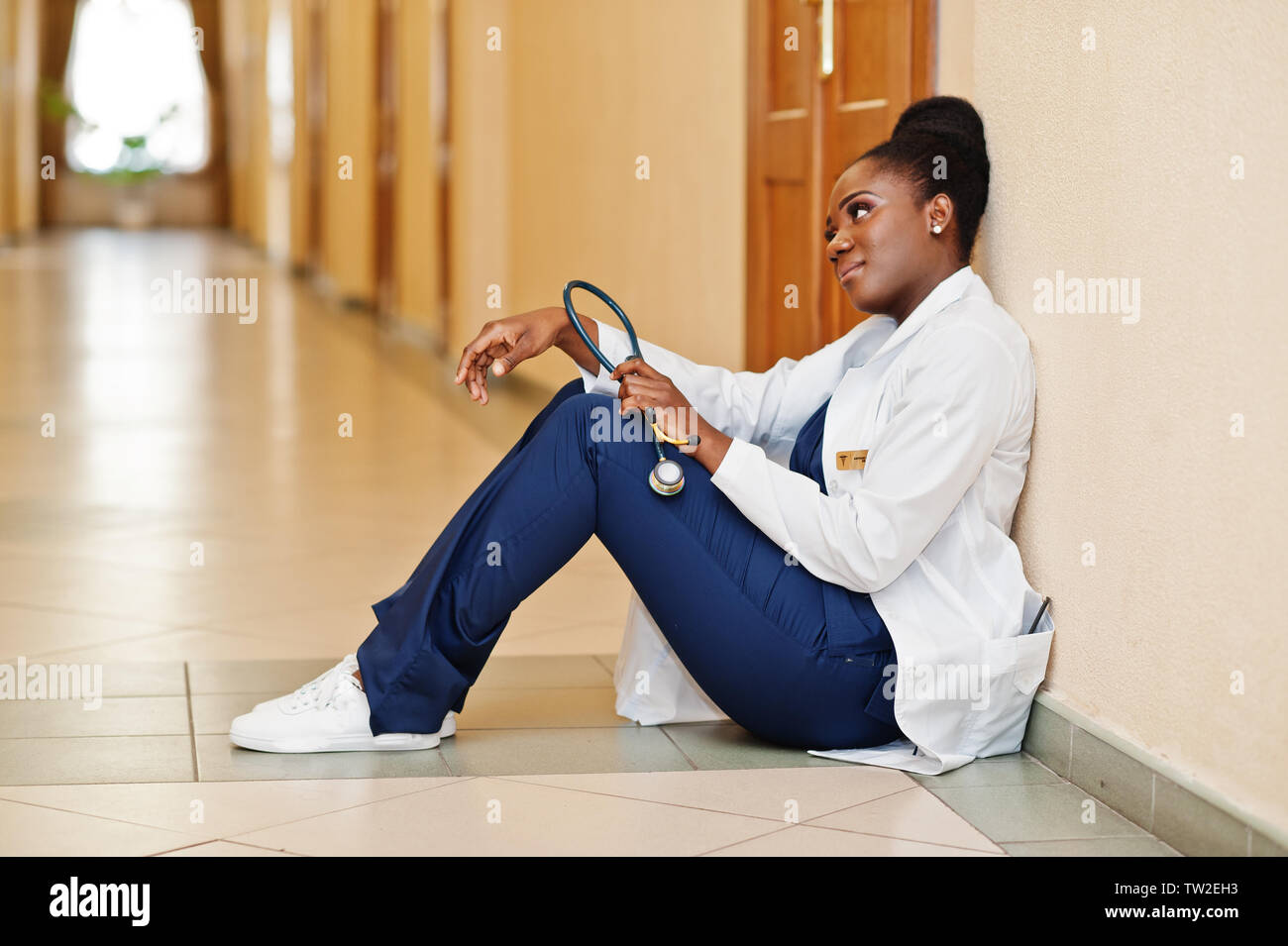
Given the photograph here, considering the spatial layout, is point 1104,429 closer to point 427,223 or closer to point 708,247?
point 708,247

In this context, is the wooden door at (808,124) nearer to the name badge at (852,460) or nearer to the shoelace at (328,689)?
the name badge at (852,460)

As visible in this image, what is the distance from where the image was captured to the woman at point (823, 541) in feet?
6.95

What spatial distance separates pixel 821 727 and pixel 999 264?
30.0 inches

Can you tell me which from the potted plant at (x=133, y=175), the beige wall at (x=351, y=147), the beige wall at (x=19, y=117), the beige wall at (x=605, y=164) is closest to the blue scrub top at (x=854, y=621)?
the beige wall at (x=605, y=164)

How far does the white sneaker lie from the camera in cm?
228

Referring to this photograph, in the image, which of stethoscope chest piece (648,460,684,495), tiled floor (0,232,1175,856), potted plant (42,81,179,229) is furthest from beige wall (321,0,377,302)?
stethoscope chest piece (648,460,684,495)

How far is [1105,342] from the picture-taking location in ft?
6.93

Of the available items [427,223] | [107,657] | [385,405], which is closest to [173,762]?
[107,657]

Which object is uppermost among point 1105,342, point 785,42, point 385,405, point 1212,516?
point 785,42

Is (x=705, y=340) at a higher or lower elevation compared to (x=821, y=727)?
higher

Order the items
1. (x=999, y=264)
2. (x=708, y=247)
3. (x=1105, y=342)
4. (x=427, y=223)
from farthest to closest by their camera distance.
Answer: (x=427, y=223)
(x=708, y=247)
(x=999, y=264)
(x=1105, y=342)

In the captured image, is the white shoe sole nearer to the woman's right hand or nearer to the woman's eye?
the woman's right hand

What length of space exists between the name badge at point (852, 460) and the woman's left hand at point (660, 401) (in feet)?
0.77

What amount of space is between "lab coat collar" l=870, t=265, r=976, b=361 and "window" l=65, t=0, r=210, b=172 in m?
22.0
